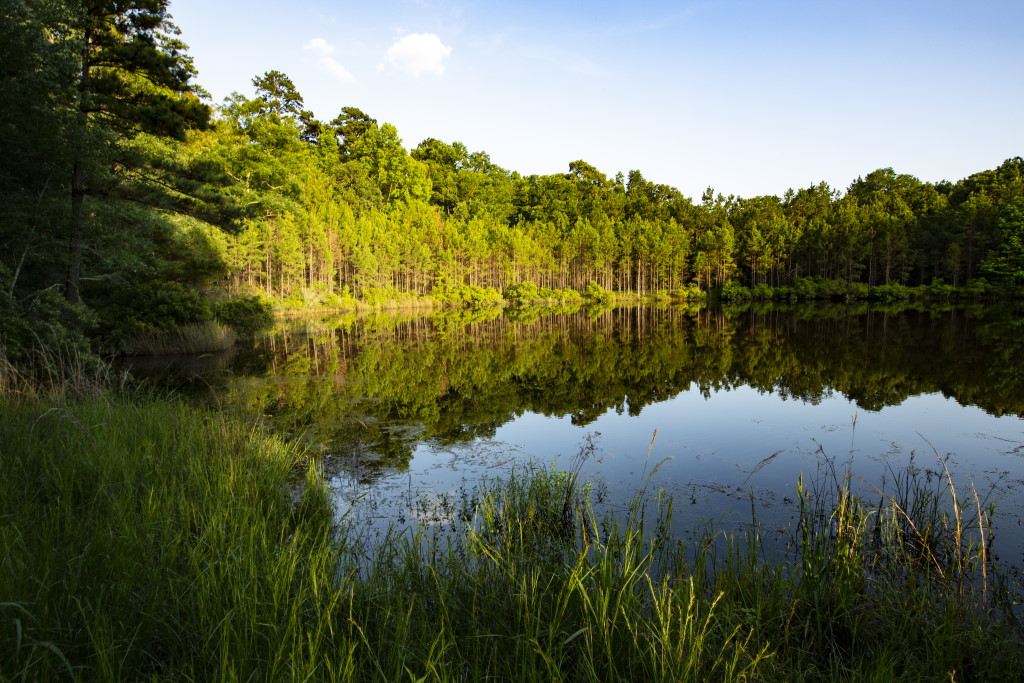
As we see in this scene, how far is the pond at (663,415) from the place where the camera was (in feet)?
20.8

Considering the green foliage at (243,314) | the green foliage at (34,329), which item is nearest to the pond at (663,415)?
the green foliage at (243,314)

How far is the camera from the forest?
10.9m

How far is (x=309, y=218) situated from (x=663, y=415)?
3736 cm

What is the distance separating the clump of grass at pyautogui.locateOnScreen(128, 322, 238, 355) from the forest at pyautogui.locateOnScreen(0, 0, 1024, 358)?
13.3 inches

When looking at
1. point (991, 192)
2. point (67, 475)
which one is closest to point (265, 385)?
point (67, 475)

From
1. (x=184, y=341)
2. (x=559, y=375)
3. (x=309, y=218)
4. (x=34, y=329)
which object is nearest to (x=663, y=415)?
(x=559, y=375)

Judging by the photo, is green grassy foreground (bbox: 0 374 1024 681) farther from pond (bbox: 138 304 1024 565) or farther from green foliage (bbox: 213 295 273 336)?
green foliage (bbox: 213 295 273 336)

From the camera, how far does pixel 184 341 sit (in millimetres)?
18438

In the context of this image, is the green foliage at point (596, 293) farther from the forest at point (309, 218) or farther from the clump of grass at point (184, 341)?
the clump of grass at point (184, 341)

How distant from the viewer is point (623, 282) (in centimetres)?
7862

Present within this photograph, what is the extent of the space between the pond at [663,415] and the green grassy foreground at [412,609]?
1103 mm

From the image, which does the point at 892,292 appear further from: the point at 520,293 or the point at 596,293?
the point at 520,293

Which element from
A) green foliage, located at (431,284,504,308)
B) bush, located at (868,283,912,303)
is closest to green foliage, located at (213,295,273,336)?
green foliage, located at (431,284,504,308)

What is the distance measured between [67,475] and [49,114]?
8.85 m
